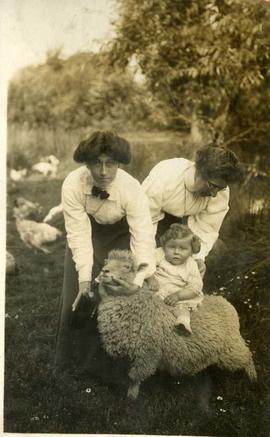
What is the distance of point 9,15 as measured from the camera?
4.52m

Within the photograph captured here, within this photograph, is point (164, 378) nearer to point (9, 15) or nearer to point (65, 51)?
point (65, 51)

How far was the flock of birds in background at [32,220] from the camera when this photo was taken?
14.8 ft

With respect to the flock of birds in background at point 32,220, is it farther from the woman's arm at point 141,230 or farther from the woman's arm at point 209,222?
the woman's arm at point 209,222

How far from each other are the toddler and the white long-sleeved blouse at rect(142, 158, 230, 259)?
0.25 ft

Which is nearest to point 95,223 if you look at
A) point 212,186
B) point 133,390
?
point 212,186

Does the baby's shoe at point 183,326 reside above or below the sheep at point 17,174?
below

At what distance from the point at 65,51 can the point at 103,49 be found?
0.27 m

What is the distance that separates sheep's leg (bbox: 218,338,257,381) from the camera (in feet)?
14.5

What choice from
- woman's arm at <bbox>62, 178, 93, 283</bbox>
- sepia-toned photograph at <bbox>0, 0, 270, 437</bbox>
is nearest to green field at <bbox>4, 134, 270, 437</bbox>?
sepia-toned photograph at <bbox>0, 0, 270, 437</bbox>

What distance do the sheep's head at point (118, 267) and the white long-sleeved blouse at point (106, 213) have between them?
59 mm

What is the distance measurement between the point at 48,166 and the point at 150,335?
4.53 feet

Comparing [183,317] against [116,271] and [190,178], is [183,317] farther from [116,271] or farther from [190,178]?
[190,178]

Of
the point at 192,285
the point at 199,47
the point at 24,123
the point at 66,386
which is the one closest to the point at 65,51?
the point at 24,123

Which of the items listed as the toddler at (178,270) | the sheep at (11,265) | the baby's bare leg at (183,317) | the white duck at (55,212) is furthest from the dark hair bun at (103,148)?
the baby's bare leg at (183,317)
